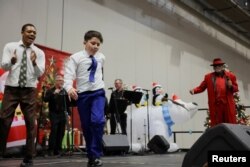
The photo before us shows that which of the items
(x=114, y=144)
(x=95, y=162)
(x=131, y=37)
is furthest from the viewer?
(x=131, y=37)

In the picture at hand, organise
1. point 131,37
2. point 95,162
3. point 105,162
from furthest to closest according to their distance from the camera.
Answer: point 131,37, point 105,162, point 95,162

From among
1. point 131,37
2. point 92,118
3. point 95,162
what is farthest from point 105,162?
point 131,37

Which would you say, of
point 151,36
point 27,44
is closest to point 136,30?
point 151,36

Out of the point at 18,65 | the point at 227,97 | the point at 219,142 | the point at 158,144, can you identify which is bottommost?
the point at 158,144

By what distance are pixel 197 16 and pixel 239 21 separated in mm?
2231

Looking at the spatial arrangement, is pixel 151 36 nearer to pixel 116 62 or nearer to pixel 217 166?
pixel 116 62

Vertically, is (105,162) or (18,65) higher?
(18,65)

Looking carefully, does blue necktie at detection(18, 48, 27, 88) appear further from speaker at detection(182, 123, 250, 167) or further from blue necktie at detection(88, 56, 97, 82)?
speaker at detection(182, 123, 250, 167)

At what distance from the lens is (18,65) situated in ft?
12.1

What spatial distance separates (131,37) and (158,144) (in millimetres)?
3621

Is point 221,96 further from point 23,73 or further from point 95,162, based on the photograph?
point 23,73

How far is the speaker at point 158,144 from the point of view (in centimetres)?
745

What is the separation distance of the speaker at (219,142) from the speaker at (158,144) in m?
5.83

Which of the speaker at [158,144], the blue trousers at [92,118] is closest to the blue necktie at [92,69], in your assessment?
the blue trousers at [92,118]
